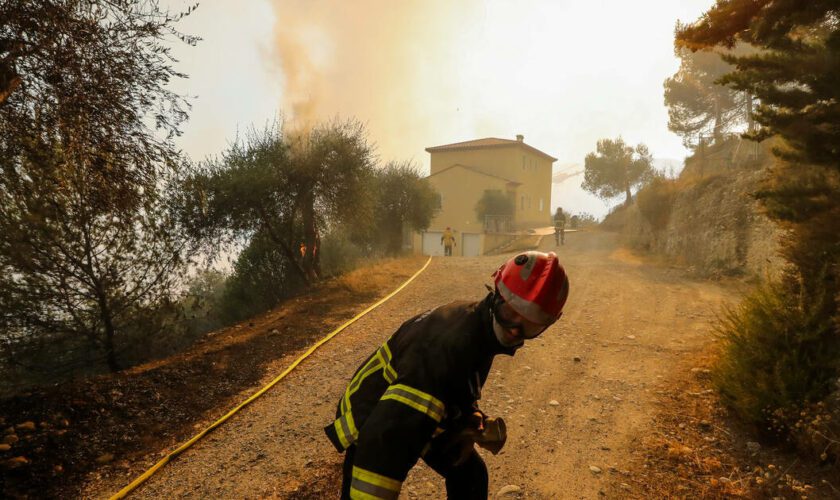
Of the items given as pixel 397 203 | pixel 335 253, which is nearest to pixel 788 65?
pixel 335 253

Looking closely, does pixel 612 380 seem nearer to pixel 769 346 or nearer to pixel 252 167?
pixel 769 346

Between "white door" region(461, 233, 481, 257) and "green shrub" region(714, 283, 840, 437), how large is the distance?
37437mm

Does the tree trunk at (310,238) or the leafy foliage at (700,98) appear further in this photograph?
the leafy foliage at (700,98)

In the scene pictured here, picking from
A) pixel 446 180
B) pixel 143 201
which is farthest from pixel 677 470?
pixel 446 180

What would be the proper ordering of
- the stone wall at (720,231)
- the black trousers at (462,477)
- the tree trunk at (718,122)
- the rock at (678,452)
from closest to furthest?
the black trousers at (462,477) → the rock at (678,452) → the stone wall at (720,231) → the tree trunk at (718,122)

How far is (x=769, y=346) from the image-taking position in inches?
188

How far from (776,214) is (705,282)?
9.26 meters

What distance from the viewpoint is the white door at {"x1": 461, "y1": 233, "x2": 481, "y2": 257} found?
43.0 m

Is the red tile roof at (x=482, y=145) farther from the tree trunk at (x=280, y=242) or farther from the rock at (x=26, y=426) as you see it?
the rock at (x=26, y=426)

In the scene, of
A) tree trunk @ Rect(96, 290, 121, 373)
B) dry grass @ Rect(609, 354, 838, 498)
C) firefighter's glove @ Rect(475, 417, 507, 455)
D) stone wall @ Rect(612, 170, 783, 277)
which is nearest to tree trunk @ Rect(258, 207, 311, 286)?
tree trunk @ Rect(96, 290, 121, 373)

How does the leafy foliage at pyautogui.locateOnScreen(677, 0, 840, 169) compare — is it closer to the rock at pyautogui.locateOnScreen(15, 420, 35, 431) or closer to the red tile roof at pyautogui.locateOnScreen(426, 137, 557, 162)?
the rock at pyautogui.locateOnScreen(15, 420, 35, 431)

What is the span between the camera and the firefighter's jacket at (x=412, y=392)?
5.36ft

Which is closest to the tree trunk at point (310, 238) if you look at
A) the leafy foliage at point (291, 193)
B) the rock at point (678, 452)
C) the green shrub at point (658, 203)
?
the leafy foliage at point (291, 193)

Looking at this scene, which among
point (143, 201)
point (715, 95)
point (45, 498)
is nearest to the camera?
point (45, 498)
